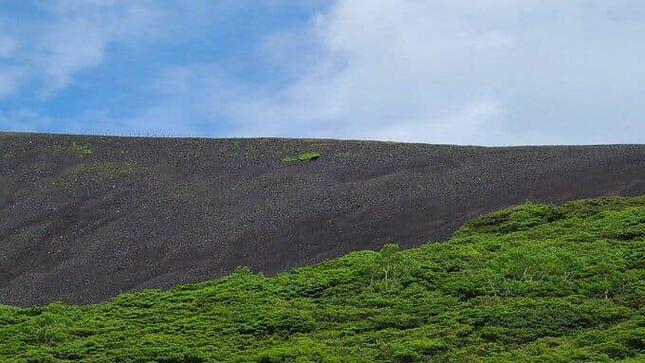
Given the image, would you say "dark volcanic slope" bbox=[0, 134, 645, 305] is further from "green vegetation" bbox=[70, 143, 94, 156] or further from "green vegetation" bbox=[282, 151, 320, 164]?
"green vegetation" bbox=[70, 143, 94, 156]

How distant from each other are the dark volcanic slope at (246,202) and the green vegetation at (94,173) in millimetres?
105

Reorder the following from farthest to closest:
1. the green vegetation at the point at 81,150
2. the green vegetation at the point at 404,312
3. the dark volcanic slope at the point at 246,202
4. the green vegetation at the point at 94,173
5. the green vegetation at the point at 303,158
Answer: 1. the green vegetation at the point at 81,150
2. the green vegetation at the point at 94,173
3. the green vegetation at the point at 303,158
4. the dark volcanic slope at the point at 246,202
5. the green vegetation at the point at 404,312

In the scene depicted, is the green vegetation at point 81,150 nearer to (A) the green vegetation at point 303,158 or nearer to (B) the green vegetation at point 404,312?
(A) the green vegetation at point 303,158

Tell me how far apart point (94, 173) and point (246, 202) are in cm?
1133

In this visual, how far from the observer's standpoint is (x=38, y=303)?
26.1 meters

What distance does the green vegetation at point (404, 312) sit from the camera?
46.0 ft

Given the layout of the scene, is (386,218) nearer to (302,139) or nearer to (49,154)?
(302,139)

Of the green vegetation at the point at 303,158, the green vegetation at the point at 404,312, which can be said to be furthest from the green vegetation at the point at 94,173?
the green vegetation at the point at 404,312

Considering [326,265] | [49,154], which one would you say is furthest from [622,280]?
[49,154]

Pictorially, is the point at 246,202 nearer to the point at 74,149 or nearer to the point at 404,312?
the point at 74,149

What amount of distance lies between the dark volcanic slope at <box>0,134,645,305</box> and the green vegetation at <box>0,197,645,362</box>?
5715 mm

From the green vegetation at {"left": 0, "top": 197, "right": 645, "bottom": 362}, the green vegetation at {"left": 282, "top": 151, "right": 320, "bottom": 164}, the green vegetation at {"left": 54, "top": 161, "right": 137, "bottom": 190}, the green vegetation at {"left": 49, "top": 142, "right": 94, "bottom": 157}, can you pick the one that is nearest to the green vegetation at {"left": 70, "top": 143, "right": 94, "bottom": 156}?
the green vegetation at {"left": 49, "top": 142, "right": 94, "bottom": 157}

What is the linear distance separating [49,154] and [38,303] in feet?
68.8

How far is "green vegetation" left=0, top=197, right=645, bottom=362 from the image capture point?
14008 millimetres
